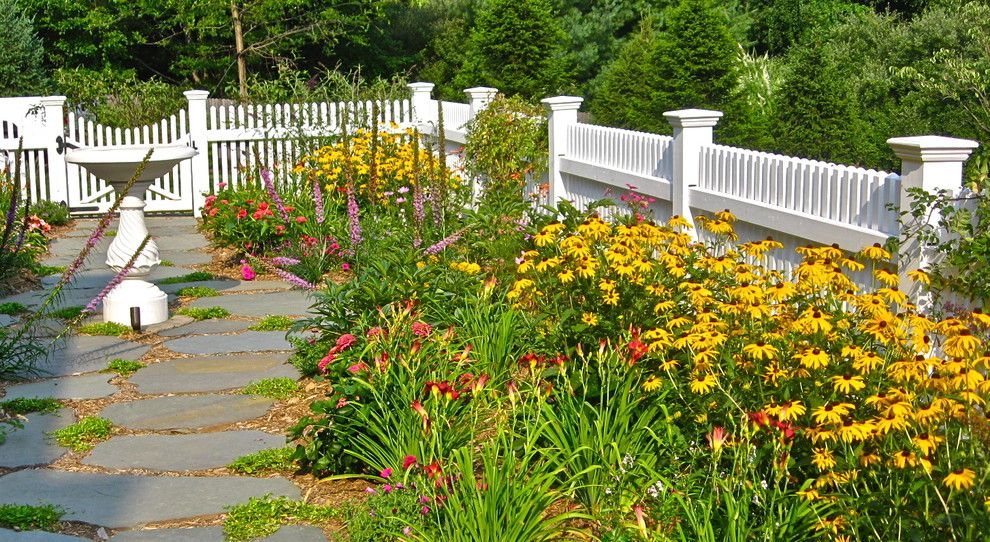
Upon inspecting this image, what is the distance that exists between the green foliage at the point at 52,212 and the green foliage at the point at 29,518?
848 centimetres

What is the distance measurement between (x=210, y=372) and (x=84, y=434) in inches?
45.7

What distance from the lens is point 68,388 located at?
5.91 metres

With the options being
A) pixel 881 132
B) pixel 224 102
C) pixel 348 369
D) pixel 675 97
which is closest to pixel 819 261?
pixel 348 369

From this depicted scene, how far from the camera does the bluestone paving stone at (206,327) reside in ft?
23.7

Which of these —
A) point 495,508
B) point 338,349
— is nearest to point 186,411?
point 338,349

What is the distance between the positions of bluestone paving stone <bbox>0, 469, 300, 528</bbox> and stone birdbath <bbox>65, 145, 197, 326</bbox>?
283 centimetres

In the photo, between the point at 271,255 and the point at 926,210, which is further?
the point at 271,255

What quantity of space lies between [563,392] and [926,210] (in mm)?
1715

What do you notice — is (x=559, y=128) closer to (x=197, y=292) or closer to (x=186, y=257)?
(x=197, y=292)

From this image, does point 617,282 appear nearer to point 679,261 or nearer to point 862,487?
point 679,261

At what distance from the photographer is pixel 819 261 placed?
387 centimetres

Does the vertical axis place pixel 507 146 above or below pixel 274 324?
above

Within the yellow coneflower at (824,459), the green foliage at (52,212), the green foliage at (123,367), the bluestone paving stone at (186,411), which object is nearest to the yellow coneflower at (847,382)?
the yellow coneflower at (824,459)

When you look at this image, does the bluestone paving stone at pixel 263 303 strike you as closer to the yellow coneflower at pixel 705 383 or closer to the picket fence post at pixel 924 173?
the picket fence post at pixel 924 173
